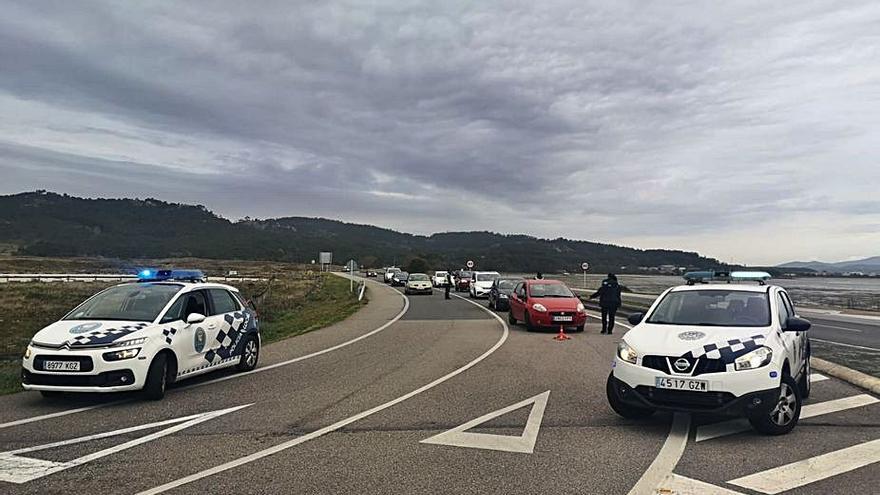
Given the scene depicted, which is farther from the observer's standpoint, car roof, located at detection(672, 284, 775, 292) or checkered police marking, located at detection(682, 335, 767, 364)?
car roof, located at detection(672, 284, 775, 292)

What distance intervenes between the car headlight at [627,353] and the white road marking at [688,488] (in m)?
1.97

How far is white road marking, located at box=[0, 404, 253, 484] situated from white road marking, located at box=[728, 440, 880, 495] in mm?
5553

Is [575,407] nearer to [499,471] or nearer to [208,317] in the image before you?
[499,471]

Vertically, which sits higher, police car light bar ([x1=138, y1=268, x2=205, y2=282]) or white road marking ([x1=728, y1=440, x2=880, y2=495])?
police car light bar ([x1=138, y1=268, x2=205, y2=282])

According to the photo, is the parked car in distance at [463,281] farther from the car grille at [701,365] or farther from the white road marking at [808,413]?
the car grille at [701,365]

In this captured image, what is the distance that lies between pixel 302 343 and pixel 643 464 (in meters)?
11.4

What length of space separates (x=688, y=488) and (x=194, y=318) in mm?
7204

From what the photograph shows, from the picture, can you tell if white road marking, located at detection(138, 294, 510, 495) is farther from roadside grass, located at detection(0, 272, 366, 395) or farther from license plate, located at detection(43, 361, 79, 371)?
roadside grass, located at detection(0, 272, 366, 395)

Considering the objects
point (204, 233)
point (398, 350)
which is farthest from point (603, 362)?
point (204, 233)

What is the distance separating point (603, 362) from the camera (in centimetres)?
1298

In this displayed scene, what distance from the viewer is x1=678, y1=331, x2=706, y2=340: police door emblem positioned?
24.8ft

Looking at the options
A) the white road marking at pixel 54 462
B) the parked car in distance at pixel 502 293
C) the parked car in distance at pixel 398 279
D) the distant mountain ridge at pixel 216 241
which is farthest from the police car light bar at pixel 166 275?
the distant mountain ridge at pixel 216 241

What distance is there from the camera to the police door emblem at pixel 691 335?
7.56 metres

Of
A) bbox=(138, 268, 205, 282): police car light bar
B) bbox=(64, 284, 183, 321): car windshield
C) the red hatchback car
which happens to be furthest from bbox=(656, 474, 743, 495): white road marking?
the red hatchback car
